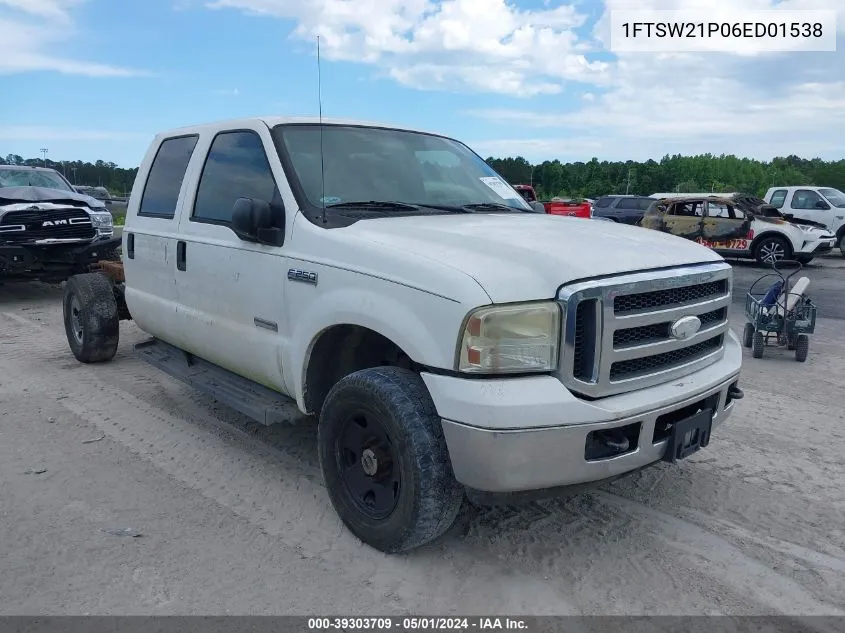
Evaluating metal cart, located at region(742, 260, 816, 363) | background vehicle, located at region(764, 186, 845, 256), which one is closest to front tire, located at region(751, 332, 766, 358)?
metal cart, located at region(742, 260, 816, 363)

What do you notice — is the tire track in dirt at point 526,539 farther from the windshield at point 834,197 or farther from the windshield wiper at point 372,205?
the windshield at point 834,197

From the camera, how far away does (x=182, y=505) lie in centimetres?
357

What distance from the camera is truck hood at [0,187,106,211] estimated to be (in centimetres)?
964

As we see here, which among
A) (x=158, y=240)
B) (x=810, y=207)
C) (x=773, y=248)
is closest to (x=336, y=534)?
(x=158, y=240)

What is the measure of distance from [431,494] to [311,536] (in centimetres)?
82

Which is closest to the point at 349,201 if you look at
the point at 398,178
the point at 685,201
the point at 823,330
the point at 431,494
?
the point at 398,178

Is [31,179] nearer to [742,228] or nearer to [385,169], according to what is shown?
[385,169]

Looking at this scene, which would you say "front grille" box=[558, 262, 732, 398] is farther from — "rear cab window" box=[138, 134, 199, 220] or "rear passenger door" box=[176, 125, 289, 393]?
"rear cab window" box=[138, 134, 199, 220]

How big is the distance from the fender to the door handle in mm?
1331

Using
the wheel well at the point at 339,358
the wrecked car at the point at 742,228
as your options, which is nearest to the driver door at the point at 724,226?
the wrecked car at the point at 742,228

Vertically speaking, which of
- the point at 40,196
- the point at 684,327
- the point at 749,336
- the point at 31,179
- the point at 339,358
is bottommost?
the point at 749,336

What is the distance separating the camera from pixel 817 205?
18859 mm

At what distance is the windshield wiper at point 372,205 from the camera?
3.59 m

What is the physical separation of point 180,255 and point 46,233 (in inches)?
254
